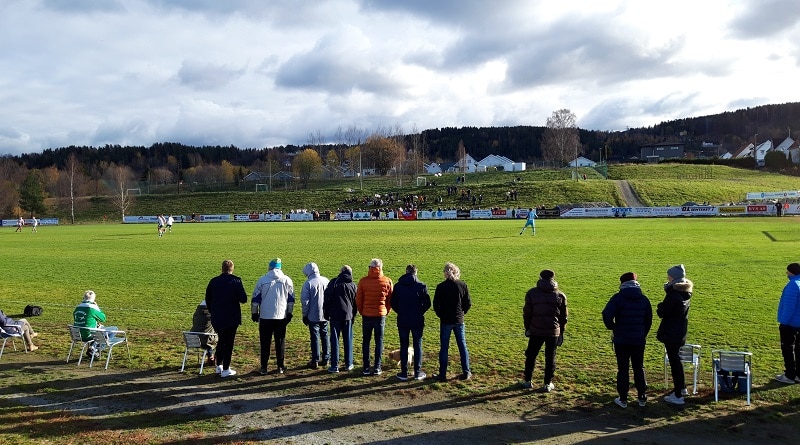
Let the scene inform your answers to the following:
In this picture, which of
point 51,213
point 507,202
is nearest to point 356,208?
point 507,202

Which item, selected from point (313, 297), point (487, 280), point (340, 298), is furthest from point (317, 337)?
point (487, 280)

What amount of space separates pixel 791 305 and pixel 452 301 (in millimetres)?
5114

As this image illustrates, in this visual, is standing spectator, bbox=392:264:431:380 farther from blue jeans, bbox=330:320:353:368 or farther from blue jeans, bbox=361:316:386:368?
blue jeans, bbox=330:320:353:368

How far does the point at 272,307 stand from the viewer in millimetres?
9570

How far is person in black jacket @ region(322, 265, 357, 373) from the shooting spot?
957cm

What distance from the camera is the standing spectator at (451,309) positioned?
29.2ft

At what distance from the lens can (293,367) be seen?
10055mm

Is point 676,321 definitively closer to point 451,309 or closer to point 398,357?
point 451,309

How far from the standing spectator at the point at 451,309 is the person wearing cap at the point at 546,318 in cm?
100

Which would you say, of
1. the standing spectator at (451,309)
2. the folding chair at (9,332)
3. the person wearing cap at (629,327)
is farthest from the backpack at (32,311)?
the person wearing cap at (629,327)

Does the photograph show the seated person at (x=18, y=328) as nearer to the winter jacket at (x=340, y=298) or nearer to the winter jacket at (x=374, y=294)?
the winter jacket at (x=340, y=298)

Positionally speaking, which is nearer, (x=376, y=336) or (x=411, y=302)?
(x=411, y=302)

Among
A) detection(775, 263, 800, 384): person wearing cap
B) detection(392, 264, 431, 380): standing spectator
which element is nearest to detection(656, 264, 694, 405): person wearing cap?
detection(775, 263, 800, 384): person wearing cap

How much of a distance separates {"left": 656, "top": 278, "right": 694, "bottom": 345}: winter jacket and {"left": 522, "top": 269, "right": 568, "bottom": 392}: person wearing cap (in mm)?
1372
